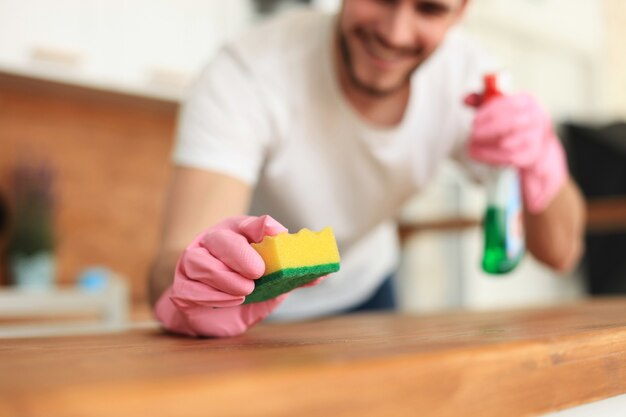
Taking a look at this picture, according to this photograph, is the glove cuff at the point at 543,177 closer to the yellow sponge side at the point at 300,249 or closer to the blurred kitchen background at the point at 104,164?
the yellow sponge side at the point at 300,249

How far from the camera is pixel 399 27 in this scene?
3.66 feet

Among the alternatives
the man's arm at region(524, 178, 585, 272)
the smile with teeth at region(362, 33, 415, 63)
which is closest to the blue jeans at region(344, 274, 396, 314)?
the man's arm at region(524, 178, 585, 272)

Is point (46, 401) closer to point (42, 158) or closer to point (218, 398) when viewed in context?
point (218, 398)

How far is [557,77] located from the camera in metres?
4.04

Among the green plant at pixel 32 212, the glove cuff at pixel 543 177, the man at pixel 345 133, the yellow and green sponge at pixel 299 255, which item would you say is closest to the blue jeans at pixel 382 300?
the man at pixel 345 133

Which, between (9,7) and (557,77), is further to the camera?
(557,77)

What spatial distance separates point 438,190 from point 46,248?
1.76 m

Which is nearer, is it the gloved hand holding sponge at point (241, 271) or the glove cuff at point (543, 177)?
the gloved hand holding sponge at point (241, 271)

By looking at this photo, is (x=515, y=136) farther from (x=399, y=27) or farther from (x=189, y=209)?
(x=189, y=209)

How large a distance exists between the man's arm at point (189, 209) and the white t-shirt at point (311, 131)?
0.02 meters

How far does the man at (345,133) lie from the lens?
1.08m

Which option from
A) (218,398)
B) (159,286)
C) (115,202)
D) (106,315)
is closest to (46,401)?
(218,398)

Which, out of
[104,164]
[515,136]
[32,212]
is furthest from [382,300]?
[104,164]

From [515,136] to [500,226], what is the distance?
0.53 ft
